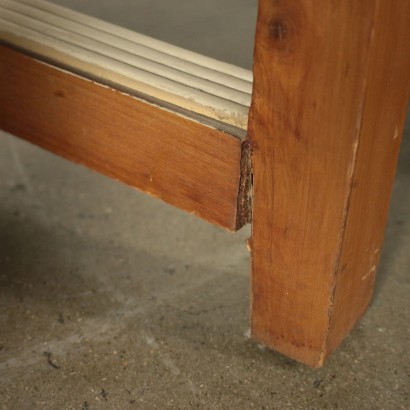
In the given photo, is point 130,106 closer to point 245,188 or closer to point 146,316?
point 245,188

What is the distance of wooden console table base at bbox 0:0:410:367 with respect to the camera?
1.06 m

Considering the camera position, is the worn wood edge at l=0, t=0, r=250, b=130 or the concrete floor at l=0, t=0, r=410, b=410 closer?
the worn wood edge at l=0, t=0, r=250, b=130

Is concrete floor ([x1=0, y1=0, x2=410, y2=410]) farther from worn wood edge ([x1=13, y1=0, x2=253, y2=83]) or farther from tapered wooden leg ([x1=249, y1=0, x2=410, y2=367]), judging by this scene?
worn wood edge ([x1=13, y1=0, x2=253, y2=83])

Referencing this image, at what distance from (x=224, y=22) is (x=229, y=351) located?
1.54m

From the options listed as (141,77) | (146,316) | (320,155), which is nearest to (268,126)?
(320,155)

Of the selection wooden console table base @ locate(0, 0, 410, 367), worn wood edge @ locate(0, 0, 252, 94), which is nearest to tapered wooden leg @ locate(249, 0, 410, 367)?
wooden console table base @ locate(0, 0, 410, 367)

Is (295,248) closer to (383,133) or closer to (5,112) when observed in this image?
(383,133)

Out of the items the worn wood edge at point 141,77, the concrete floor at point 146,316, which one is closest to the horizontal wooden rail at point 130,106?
the worn wood edge at point 141,77

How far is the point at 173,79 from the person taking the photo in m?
1.29

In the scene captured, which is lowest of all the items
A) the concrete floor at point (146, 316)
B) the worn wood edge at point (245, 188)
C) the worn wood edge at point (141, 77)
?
the concrete floor at point (146, 316)

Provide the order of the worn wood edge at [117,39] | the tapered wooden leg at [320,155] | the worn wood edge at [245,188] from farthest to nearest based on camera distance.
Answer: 1. the worn wood edge at [117,39]
2. the worn wood edge at [245,188]
3. the tapered wooden leg at [320,155]

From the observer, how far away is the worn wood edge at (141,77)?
1.22 m

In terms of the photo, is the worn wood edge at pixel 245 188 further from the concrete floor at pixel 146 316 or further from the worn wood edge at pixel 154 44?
the concrete floor at pixel 146 316

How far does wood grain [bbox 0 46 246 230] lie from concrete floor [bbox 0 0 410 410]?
0.31 meters
